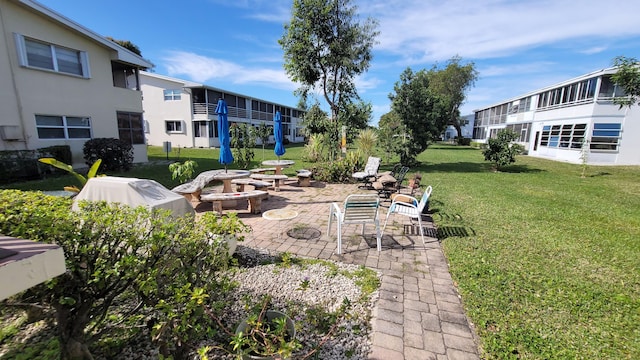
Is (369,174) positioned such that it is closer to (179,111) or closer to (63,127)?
(63,127)

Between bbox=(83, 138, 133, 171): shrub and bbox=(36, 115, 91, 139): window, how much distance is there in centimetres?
94

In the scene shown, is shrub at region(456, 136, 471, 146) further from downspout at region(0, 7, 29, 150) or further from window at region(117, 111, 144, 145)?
downspout at region(0, 7, 29, 150)

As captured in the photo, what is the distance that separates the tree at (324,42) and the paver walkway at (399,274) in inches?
396

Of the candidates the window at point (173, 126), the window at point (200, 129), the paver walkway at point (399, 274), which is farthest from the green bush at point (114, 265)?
the window at point (173, 126)

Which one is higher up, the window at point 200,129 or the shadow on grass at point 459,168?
the window at point 200,129

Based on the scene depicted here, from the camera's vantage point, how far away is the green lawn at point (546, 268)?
8.84 feet

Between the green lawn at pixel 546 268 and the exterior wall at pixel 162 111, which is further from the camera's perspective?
the exterior wall at pixel 162 111

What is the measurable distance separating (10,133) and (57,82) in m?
2.66

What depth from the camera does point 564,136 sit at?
Answer: 20.6 m

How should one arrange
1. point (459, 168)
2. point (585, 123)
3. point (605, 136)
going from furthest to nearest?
point (585, 123) < point (605, 136) < point (459, 168)

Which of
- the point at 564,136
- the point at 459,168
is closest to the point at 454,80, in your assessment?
the point at 564,136

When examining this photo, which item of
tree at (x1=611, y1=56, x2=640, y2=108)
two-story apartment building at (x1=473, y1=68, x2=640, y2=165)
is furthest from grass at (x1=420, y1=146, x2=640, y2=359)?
two-story apartment building at (x1=473, y1=68, x2=640, y2=165)

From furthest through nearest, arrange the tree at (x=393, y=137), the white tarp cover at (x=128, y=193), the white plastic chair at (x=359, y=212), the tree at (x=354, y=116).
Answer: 1. the tree at (x=354, y=116)
2. the tree at (x=393, y=137)
3. the white plastic chair at (x=359, y=212)
4. the white tarp cover at (x=128, y=193)

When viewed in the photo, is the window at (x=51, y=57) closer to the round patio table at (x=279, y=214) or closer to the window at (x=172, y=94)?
the round patio table at (x=279, y=214)
